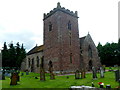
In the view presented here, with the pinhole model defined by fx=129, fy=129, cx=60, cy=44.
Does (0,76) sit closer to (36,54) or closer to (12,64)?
(36,54)

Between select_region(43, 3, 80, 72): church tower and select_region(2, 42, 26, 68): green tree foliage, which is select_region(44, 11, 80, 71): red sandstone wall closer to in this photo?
select_region(43, 3, 80, 72): church tower

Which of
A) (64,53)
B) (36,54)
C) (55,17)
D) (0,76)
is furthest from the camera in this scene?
(36,54)

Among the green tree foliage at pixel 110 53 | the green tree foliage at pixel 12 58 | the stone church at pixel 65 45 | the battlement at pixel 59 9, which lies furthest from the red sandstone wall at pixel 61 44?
the green tree foliage at pixel 12 58

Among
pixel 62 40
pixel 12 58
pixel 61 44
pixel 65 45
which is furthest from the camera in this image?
pixel 12 58

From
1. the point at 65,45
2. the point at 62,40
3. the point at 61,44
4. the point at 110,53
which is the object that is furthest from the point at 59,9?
the point at 110,53

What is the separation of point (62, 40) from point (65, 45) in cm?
132

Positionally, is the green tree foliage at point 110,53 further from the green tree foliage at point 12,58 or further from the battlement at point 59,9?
the green tree foliage at point 12,58

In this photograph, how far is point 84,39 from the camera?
32.7 meters

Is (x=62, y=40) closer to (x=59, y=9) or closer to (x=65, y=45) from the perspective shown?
(x=65, y=45)

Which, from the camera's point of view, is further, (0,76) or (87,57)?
(87,57)

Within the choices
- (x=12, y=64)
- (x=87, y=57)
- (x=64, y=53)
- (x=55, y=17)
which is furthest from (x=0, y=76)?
(x=12, y=64)

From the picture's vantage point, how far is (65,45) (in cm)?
2803

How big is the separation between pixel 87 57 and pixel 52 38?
998 centimetres

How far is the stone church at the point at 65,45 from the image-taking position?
89.4ft
